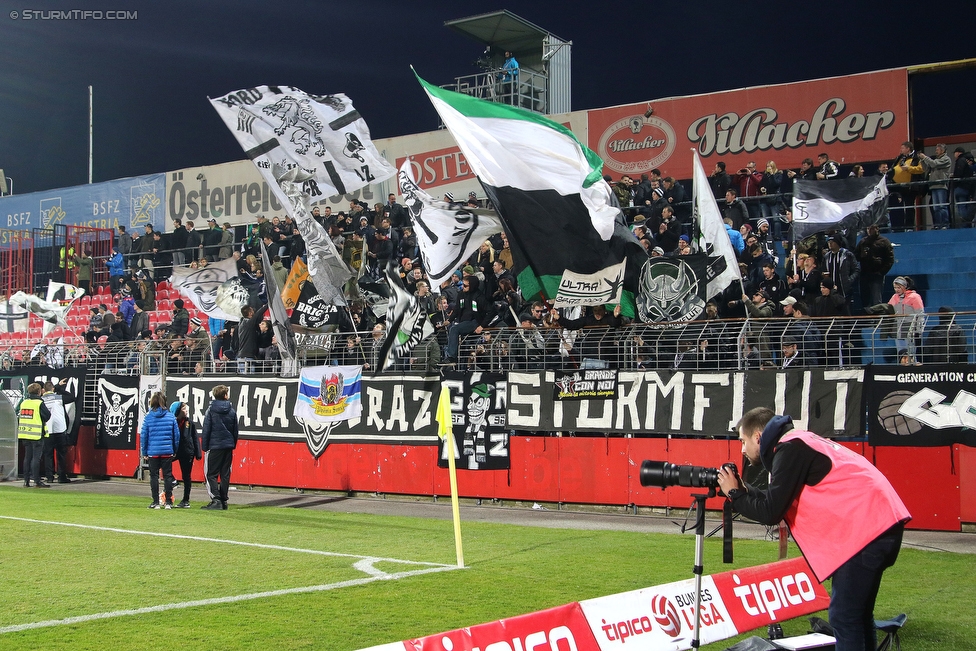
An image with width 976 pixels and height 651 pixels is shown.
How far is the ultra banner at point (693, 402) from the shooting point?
14758 mm

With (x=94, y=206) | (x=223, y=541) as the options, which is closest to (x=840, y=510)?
(x=223, y=541)

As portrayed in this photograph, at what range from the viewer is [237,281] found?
22.3 m

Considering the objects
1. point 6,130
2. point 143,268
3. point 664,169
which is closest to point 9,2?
point 6,130

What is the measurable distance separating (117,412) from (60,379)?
233 cm

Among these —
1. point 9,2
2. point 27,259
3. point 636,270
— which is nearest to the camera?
point 636,270

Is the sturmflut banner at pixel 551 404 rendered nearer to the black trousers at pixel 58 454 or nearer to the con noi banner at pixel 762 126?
the black trousers at pixel 58 454

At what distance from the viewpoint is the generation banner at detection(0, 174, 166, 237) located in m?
38.5

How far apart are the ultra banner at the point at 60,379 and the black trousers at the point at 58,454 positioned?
0.94 meters

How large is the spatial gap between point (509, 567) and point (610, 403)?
6348 millimetres

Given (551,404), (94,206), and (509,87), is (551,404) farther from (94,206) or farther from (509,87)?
(94,206)

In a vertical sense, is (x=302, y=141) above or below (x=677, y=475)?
above

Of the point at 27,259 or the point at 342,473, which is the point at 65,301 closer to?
the point at 342,473

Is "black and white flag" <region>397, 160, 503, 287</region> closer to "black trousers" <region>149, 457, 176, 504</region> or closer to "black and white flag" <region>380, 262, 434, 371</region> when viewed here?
"black and white flag" <region>380, 262, 434, 371</region>

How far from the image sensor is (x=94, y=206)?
40.3 meters
